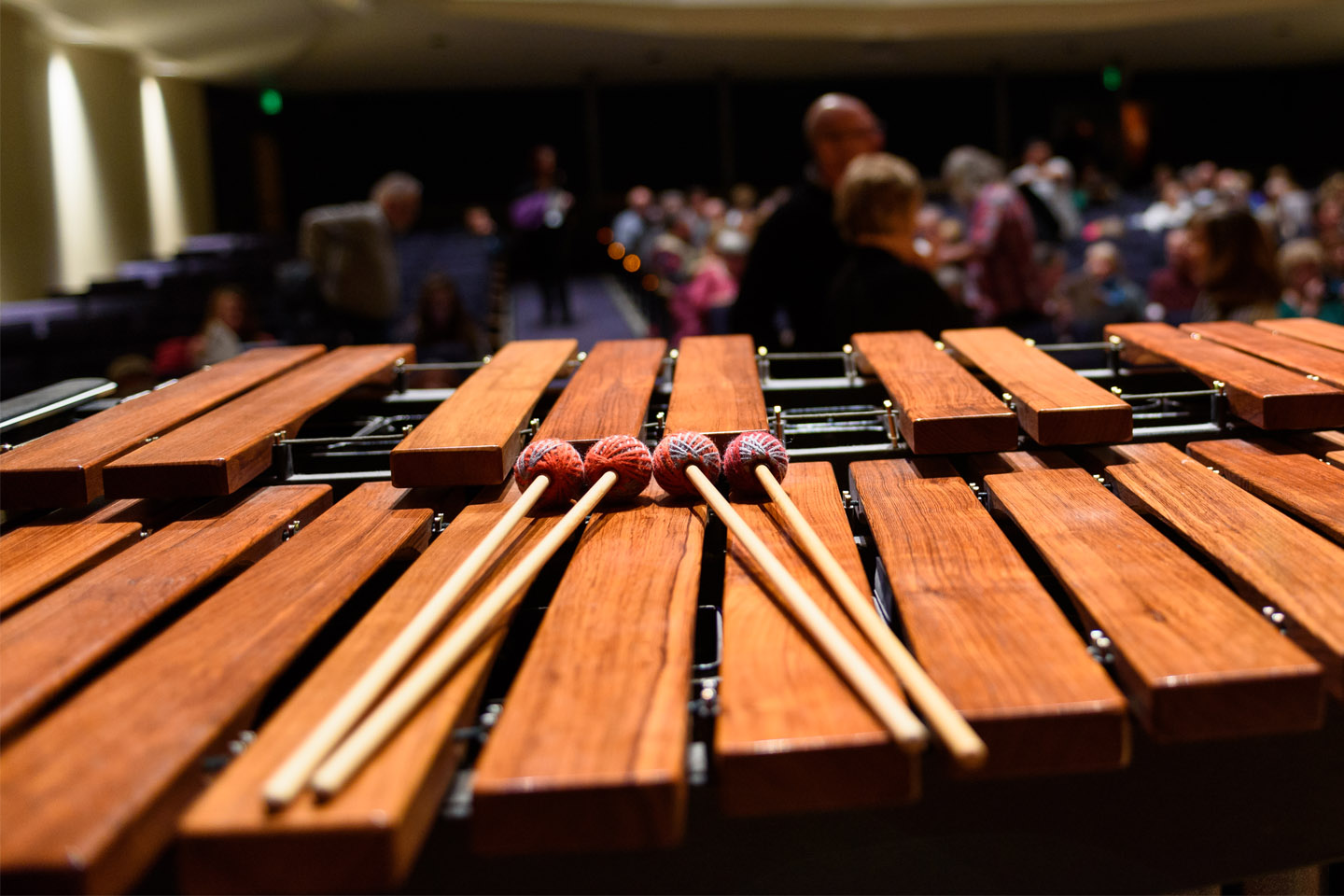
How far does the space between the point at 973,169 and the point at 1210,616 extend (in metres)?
7.32

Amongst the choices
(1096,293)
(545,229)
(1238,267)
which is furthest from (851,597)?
(545,229)

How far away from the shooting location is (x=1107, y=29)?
13.9 metres

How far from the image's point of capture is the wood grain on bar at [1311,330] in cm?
216

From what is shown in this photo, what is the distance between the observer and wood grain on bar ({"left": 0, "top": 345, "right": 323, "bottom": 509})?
5.20ft

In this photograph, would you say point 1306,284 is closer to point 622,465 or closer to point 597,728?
point 622,465

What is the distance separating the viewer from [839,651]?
1.03 meters

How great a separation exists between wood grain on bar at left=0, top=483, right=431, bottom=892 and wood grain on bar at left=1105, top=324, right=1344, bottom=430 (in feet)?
4.60

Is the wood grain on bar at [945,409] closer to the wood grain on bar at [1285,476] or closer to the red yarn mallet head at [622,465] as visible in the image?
the wood grain on bar at [1285,476]

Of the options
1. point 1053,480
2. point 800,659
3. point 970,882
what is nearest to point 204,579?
point 800,659

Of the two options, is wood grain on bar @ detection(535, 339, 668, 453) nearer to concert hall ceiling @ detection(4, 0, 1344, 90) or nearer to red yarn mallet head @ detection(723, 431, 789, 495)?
red yarn mallet head @ detection(723, 431, 789, 495)

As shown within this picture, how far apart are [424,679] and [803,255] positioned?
8.48ft

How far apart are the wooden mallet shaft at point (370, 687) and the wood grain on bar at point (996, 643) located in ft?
1.59

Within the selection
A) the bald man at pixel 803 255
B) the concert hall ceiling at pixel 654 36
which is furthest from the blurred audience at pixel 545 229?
the bald man at pixel 803 255

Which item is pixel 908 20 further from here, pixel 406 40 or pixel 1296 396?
pixel 1296 396
